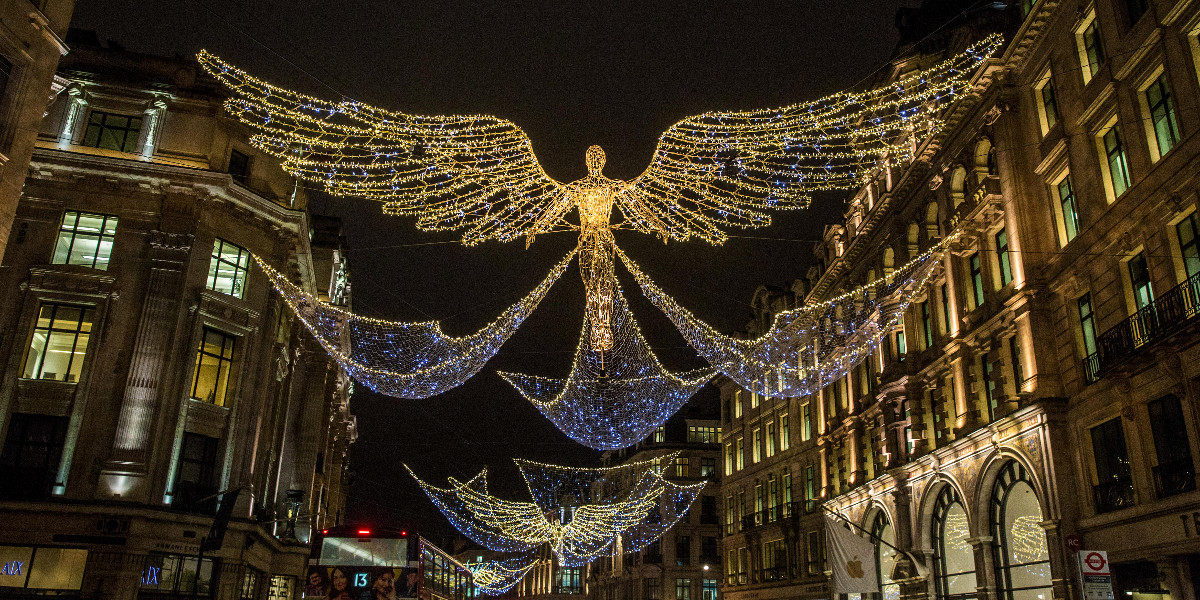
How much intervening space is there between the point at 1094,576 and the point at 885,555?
21163 mm

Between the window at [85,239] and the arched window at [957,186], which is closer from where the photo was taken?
the window at [85,239]

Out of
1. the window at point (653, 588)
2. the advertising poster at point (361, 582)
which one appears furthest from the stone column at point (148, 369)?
the window at point (653, 588)

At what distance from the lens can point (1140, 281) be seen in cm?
1803

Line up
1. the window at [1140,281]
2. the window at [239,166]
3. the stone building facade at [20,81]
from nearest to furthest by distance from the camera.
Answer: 1. the stone building facade at [20,81]
2. the window at [1140,281]
3. the window at [239,166]

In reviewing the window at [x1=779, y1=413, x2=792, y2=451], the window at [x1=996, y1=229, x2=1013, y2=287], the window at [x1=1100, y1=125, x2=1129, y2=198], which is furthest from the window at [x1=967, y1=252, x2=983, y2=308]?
the window at [x1=779, y1=413, x2=792, y2=451]

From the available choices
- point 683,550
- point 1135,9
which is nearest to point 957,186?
point 1135,9

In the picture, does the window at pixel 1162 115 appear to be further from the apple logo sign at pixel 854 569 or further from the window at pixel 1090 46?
the apple logo sign at pixel 854 569

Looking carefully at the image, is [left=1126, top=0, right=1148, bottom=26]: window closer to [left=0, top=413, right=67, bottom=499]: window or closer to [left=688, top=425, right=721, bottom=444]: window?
[left=0, top=413, right=67, bottom=499]: window

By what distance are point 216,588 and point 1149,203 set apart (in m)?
23.5

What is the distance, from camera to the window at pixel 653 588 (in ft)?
217

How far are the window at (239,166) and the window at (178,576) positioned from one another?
11.3m

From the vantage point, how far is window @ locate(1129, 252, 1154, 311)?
17.7m

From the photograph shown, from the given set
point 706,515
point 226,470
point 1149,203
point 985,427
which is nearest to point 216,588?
point 226,470

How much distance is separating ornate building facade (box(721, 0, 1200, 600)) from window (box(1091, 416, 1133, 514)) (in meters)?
0.05
